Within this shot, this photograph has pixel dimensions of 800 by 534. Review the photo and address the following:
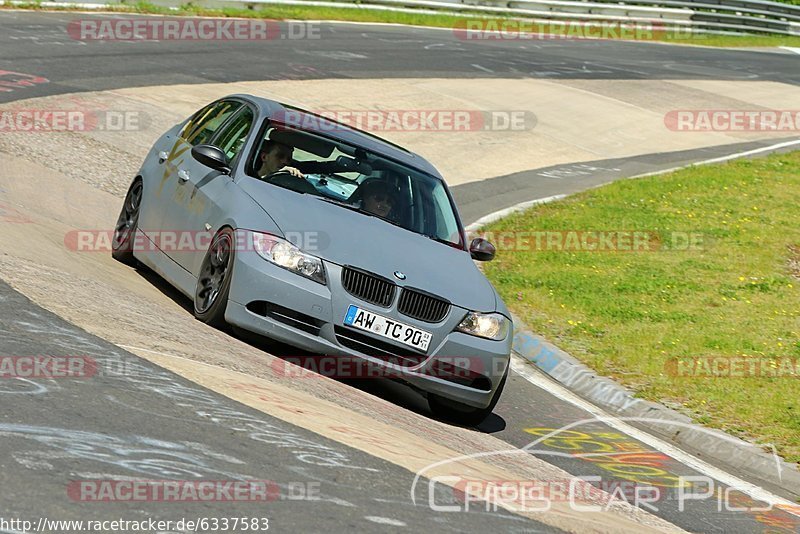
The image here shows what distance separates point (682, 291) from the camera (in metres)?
13.4

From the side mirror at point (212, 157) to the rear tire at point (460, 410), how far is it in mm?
2302

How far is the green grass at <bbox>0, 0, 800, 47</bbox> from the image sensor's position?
29016 mm

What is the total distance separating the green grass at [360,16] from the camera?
29.0m

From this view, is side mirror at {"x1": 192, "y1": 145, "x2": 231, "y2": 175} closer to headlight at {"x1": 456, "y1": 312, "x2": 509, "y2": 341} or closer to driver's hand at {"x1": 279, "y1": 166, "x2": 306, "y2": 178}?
driver's hand at {"x1": 279, "y1": 166, "x2": 306, "y2": 178}

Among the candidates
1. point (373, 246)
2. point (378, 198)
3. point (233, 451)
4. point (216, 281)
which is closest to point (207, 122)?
point (378, 198)

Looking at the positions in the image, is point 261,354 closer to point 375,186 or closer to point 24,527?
point 375,186

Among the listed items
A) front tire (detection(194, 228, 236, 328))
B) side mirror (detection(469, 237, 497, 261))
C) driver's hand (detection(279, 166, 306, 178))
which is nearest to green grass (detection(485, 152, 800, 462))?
side mirror (detection(469, 237, 497, 261))

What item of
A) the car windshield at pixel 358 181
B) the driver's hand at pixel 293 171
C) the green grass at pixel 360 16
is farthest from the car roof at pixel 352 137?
the green grass at pixel 360 16

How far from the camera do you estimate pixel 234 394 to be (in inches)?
260

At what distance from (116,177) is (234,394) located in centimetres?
862

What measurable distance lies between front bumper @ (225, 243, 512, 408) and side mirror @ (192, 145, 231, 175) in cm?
119

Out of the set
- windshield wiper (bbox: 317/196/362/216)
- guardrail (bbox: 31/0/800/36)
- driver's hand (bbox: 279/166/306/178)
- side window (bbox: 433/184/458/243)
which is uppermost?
guardrail (bbox: 31/0/800/36)

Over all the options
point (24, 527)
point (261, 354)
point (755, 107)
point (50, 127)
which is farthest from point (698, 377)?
point (755, 107)

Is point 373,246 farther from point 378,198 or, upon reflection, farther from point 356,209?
point 378,198
